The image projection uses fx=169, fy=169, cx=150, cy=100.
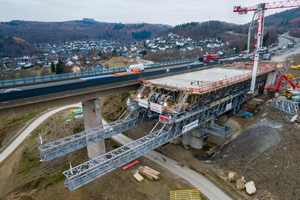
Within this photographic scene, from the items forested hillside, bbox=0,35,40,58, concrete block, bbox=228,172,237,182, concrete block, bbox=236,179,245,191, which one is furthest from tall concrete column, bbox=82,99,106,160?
forested hillside, bbox=0,35,40,58

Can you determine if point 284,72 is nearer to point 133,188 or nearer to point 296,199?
point 296,199

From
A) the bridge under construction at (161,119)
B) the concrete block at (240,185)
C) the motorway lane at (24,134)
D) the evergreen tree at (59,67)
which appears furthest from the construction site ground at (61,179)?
the evergreen tree at (59,67)

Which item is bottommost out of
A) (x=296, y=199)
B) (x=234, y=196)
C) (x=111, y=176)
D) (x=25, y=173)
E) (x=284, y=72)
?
(x=25, y=173)

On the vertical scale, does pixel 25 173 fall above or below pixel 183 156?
below

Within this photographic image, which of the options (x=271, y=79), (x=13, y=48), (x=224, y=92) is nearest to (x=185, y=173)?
(x=224, y=92)

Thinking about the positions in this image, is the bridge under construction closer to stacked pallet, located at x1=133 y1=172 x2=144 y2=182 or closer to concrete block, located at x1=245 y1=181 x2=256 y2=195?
stacked pallet, located at x1=133 y1=172 x2=144 y2=182

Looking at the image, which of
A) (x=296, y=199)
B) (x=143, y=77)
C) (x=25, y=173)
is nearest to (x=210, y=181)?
(x=296, y=199)
